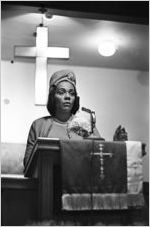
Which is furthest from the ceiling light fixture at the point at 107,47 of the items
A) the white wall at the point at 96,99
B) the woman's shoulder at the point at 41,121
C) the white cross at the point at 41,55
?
the woman's shoulder at the point at 41,121

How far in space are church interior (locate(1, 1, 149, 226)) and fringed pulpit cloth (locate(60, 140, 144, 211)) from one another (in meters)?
0.33

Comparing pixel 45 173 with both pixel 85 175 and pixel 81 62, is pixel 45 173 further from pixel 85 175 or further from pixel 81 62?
pixel 81 62

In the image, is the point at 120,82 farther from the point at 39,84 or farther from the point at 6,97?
the point at 39,84

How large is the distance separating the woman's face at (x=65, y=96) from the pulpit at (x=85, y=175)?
0.88 metres

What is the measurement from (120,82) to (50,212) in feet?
12.4

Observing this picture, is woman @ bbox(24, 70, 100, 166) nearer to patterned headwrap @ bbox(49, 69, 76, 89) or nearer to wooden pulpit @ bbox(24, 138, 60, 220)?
patterned headwrap @ bbox(49, 69, 76, 89)

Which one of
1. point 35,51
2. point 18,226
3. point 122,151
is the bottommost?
point 18,226

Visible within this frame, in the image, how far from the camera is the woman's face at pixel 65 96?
394 centimetres

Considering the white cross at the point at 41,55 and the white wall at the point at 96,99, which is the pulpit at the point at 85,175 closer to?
the white cross at the point at 41,55

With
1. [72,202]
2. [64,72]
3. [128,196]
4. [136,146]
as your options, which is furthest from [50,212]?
[64,72]

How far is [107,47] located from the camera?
573cm

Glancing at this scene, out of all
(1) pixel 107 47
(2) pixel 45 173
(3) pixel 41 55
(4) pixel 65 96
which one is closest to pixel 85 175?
(2) pixel 45 173

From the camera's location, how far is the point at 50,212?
2900mm

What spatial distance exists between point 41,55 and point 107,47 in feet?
5.33
